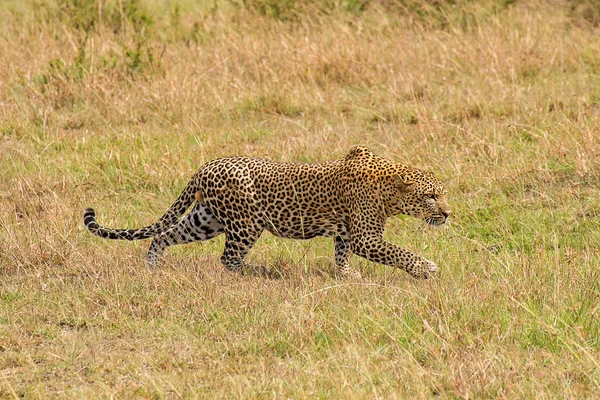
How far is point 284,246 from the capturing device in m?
7.99

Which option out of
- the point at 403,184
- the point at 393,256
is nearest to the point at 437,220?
the point at 403,184

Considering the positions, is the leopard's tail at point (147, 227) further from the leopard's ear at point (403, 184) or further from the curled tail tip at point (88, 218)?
the leopard's ear at point (403, 184)

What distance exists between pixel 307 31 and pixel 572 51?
3127mm

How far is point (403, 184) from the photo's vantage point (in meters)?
7.21

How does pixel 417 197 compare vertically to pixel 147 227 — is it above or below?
above

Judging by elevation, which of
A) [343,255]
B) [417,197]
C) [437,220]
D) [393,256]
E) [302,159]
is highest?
[417,197]

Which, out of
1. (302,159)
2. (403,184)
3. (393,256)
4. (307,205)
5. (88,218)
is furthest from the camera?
(302,159)

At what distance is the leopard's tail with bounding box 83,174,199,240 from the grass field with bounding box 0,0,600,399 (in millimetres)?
177

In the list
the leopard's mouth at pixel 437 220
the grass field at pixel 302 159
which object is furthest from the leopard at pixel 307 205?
the grass field at pixel 302 159

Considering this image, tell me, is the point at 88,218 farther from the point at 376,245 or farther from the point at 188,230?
the point at 376,245

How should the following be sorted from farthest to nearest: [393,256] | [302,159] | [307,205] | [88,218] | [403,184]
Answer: [302,159], [88,218], [307,205], [403,184], [393,256]

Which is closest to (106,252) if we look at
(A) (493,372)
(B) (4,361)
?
(B) (4,361)

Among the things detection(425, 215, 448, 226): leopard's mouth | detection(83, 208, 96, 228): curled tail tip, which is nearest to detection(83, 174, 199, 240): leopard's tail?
detection(83, 208, 96, 228): curled tail tip

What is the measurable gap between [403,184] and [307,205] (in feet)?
2.17
